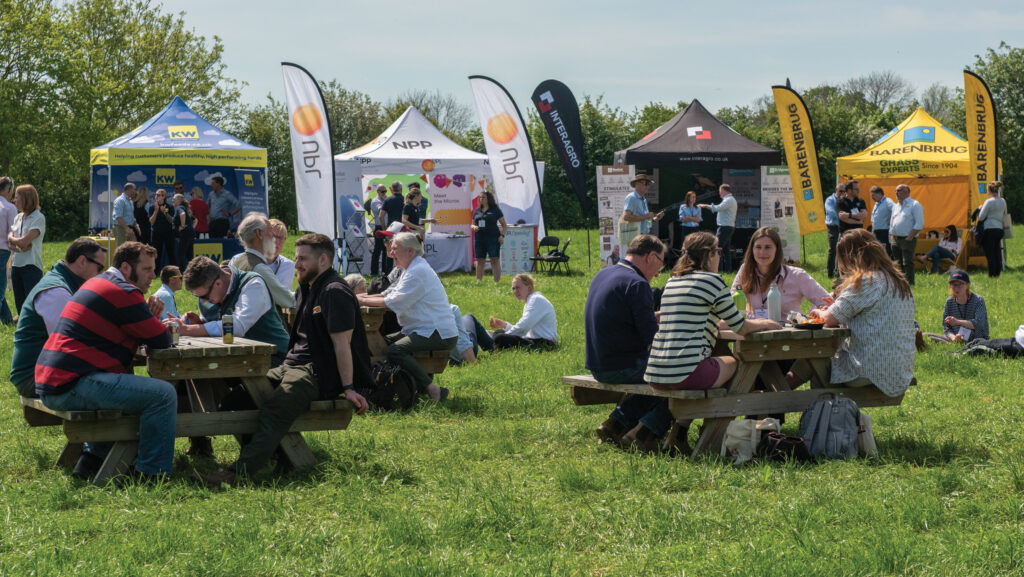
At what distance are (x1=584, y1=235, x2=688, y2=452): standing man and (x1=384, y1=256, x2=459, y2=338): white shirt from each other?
73.4 inches

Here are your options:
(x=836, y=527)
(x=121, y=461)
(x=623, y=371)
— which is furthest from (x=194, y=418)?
(x=836, y=527)

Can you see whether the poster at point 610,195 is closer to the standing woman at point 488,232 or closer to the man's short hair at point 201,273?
the standing woman at point 488,232

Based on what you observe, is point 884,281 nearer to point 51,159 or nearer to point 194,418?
point 194,418

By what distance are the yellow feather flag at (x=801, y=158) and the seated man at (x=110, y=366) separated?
48.0ft

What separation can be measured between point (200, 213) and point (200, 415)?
14.1 metres

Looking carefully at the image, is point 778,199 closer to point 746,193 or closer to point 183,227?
point 746,193

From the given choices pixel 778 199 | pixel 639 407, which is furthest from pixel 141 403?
pixel 778 199

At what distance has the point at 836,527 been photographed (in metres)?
4.25

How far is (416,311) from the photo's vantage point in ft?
25.2

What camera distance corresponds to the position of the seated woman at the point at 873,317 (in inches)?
234

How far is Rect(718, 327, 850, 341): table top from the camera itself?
5754mm

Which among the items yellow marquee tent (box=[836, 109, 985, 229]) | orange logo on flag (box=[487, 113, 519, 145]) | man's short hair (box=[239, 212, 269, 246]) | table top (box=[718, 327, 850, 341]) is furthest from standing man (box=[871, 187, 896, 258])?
man's short hair (box=[239, 212, 269, 246])

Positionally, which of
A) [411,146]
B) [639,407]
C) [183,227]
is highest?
[411,146]

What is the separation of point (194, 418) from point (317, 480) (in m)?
0.72
